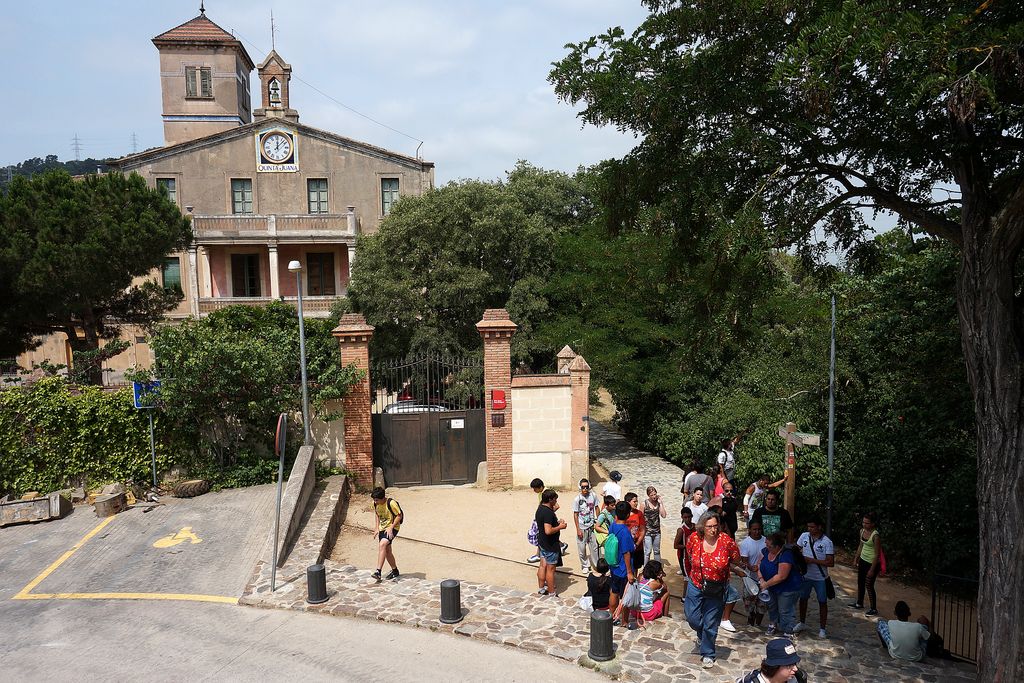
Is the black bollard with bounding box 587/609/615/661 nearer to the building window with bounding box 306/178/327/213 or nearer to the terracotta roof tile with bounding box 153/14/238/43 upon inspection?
the building window with bounding box 306/178/327/213

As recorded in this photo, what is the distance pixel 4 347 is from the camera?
18.6m

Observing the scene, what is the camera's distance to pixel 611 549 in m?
7.84

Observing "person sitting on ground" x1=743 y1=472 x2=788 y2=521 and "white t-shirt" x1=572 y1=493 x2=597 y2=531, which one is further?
"person sitting on ground" x1=743 y1=472 x2=788 y2=521

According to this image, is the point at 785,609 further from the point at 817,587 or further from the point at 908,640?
the point at 908,640

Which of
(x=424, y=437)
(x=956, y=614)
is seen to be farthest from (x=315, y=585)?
(x=956, y=614)

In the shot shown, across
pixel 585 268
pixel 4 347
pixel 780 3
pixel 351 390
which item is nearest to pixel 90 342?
pixel 4 347

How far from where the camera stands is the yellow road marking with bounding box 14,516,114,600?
947 cm

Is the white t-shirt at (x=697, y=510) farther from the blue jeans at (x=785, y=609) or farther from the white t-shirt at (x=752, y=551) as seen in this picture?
the blue jeans at (x=785, y=609)

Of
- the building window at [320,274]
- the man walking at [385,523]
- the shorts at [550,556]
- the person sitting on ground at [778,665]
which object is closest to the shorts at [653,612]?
the shorts at [550,556]

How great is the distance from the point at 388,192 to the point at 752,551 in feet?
93.3

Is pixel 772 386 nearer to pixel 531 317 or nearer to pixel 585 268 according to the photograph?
pixel 585 268

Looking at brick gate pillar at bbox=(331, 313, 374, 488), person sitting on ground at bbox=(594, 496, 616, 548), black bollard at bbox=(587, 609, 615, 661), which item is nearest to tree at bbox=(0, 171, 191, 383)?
brick gate pillar at bbox=(331, 313, 374, 488)

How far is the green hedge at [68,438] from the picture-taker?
13.4 m

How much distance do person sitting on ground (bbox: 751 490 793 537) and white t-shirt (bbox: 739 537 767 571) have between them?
2.03 ft
